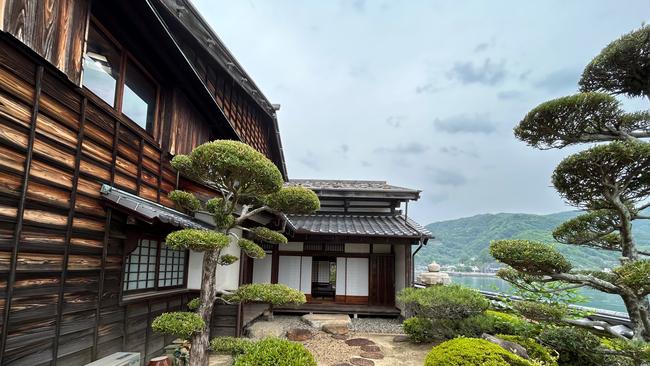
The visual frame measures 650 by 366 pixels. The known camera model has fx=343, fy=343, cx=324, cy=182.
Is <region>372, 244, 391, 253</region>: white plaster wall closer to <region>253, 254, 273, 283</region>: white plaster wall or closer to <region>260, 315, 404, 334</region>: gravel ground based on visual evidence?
<region>260, 315, 404, 334</region>: gravel ground

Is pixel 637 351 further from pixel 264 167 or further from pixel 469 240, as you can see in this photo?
pixel 469 240

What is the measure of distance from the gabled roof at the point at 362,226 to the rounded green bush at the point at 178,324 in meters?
4.89

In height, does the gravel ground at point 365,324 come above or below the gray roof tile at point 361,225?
below

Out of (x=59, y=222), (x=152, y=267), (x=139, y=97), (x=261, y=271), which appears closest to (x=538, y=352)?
(x=152, y=267)

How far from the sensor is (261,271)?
37.3 feet

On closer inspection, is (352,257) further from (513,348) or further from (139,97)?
(139,97)

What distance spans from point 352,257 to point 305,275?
5.56 ft

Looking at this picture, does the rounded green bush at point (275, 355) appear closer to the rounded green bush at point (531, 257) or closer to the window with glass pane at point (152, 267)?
the window with glass pane at point (152, 267)

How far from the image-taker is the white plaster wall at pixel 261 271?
11328mm

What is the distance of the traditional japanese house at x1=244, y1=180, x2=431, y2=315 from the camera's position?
1043 centimetres

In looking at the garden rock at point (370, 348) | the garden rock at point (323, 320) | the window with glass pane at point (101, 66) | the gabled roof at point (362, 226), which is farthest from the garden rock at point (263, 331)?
the window with glass pane at point (101, 66)

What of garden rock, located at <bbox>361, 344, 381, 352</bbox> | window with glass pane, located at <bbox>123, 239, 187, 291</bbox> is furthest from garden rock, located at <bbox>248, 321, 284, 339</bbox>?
window with glass pane, located at <bbox>123, 239, 187, 291</bbox>

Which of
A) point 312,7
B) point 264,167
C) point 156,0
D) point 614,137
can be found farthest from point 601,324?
point 312,7

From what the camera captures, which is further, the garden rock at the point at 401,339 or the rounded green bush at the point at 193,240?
the garden rock at the point at 401,339
